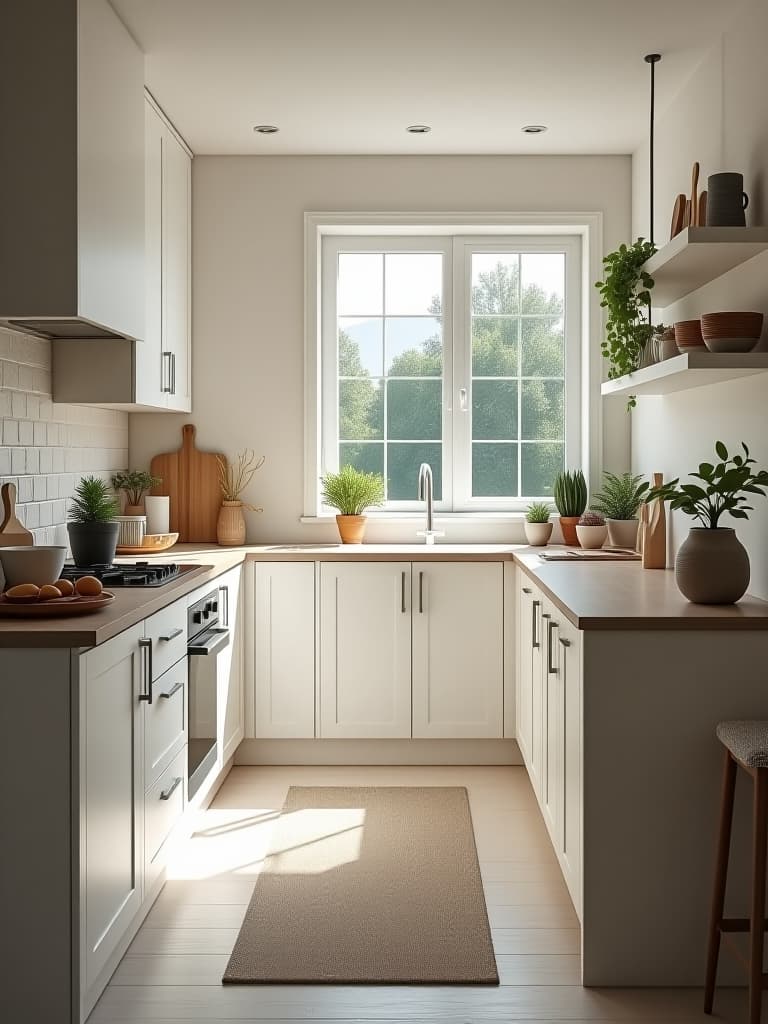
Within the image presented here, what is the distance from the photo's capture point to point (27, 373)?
3.22 meters

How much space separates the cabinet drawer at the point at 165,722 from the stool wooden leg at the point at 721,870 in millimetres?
1440

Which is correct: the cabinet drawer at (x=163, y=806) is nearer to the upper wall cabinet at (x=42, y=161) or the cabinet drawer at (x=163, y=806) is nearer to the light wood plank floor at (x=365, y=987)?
the light wood plank floor at (x=365, y=987)

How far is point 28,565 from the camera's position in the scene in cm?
250

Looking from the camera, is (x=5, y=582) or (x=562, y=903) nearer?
(x=5, y=582)

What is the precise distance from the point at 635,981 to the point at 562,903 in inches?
18.8

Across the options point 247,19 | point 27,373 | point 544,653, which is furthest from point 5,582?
point 247,19

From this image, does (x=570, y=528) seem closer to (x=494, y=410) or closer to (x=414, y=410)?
(x=494, y=410)

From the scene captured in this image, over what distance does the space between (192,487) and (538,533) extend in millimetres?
1570

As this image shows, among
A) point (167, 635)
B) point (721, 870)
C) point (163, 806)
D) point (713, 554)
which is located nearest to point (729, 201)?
point (713, 554)

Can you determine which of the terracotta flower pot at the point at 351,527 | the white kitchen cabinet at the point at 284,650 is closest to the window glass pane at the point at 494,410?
the terracotta flower pot at the point at 351,527

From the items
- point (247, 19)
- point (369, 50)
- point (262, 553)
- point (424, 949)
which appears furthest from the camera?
point (262, 553)

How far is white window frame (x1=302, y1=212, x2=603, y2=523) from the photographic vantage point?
453 cm

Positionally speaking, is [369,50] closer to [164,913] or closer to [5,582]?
[5,582]

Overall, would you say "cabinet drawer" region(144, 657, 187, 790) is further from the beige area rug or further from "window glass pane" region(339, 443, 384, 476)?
"window glass pane" region(339, 443, 384, 476)
